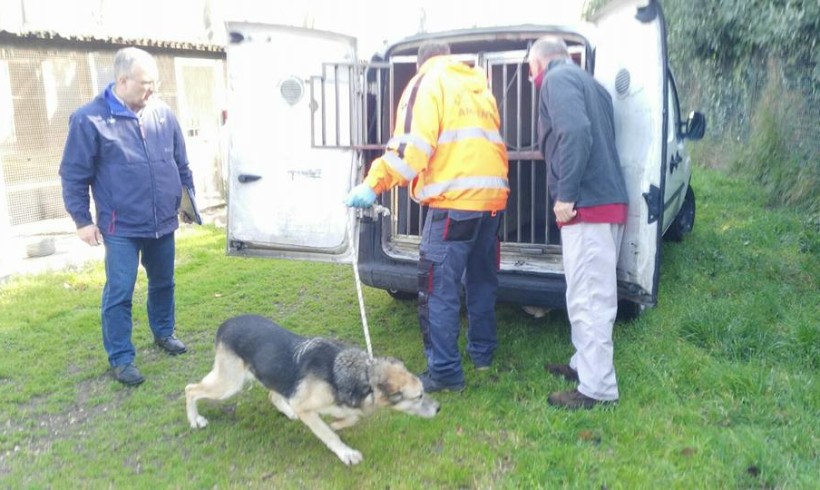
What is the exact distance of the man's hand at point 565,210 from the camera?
3.58 meters

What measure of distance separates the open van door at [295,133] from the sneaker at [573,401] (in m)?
1.49

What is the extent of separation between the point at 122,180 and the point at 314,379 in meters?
1.93

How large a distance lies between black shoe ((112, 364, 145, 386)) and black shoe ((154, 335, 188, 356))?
445 millimetres

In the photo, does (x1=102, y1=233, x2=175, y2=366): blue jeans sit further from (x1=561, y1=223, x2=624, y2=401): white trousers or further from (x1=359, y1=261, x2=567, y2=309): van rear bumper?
(x1=561, y1=223, x2=624, y2=401): white trousers

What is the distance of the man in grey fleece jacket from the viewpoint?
3.52m

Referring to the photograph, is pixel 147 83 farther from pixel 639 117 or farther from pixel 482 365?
pixel 639 117

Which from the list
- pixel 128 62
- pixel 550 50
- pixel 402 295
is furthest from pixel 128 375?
pixel 550 50

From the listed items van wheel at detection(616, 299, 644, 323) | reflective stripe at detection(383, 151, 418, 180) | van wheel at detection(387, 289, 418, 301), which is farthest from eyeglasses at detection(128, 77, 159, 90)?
van wheel at detection(616, 299, 644, 323)

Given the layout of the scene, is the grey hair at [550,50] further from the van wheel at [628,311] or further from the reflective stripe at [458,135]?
the van wheel at [628,311]

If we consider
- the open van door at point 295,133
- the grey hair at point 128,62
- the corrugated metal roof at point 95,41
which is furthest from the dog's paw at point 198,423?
the corrugated metal roof at point 95,41

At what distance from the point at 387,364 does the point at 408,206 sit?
192cm

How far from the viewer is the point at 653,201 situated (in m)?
3.70

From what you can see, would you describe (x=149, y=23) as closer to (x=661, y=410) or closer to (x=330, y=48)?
(x=330, y=48)

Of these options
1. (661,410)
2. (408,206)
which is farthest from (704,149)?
(661,410)
